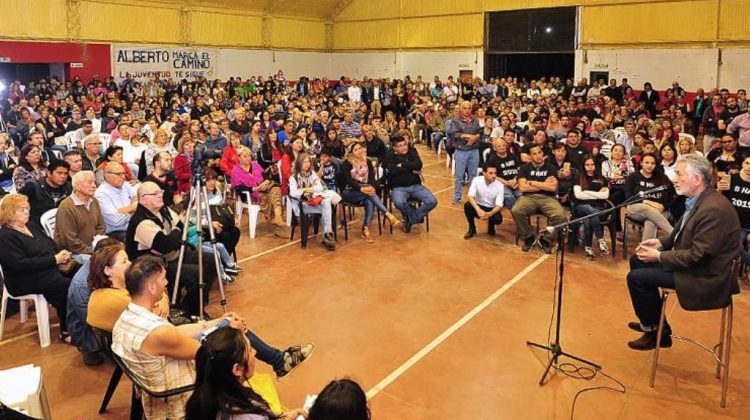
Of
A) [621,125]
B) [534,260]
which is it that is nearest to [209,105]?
[621,125]

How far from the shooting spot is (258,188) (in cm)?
700

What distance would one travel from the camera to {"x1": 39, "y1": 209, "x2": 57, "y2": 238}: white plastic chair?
4.93m

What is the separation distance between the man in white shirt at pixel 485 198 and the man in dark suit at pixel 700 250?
10.1 ft

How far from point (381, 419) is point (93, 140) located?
4.93 metres

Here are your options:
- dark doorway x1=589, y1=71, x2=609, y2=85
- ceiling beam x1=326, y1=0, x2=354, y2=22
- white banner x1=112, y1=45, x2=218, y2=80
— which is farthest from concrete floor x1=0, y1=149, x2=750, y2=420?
ceiling beam x1=326, y1=0, x2=354, y2=22

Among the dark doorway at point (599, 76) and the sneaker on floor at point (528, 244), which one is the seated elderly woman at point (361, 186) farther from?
the dark doorway at point (599, 76)

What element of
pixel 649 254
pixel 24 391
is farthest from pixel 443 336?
pixel 24 391

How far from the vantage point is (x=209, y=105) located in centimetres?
1444

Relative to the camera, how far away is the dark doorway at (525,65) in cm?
2041

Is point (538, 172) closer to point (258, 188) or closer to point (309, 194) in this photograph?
point (309, 194)

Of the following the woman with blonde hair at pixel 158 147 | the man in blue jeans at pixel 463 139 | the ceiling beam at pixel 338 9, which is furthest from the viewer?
the ceiling beam at pixel 338 9

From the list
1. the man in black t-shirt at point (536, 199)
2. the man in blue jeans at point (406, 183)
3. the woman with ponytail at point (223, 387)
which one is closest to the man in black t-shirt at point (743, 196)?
the man in black t-shirt at point (536, 199)

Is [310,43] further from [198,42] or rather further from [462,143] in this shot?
[462,143]

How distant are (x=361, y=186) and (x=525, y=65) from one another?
1570 cm
